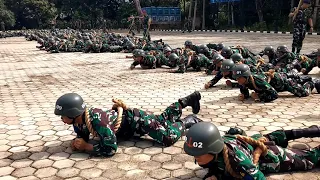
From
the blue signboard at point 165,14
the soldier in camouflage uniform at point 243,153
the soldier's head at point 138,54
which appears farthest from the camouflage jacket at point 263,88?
the blue signboard at point 165,14

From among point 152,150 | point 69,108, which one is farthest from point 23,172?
point 152,150

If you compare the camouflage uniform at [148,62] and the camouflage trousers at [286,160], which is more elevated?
the camouflage uniform at [148,62]

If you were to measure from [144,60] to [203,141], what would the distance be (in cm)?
847

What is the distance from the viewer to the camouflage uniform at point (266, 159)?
2.66 m

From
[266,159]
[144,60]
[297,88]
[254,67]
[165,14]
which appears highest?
[165,14]

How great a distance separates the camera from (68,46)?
1947 centimetres

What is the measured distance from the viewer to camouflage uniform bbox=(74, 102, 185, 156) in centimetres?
369

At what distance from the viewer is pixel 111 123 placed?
3.80m

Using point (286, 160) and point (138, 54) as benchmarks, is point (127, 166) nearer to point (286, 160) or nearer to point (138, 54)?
point (286, 160)

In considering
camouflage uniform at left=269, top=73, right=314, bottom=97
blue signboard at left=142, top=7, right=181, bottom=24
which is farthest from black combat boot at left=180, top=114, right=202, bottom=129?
blue signboard at left=142, top=7, right=181, bottom=24

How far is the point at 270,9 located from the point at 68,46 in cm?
1960

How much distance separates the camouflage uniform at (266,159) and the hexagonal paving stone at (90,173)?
4.29 feet

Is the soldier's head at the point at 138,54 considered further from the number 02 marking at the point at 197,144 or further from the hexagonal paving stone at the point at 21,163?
the number 02 marking at the point at 197,144

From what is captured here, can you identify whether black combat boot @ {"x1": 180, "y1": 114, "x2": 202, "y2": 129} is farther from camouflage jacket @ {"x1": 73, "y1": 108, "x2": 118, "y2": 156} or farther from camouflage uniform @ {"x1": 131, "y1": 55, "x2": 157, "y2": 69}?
camouflage uniform @ {"x1": 131, "y1": 55, "x2": 157, "y2": 69}
